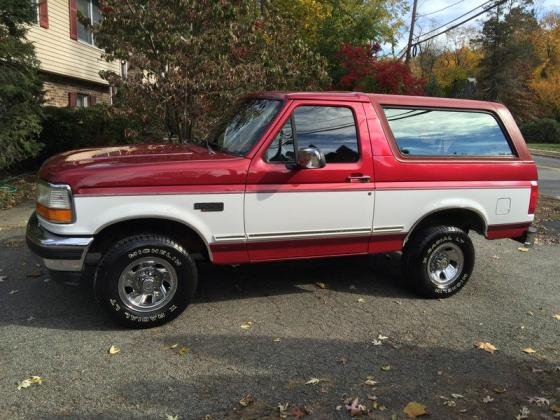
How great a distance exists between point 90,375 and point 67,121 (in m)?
10.2

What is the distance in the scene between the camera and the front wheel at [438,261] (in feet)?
17.0

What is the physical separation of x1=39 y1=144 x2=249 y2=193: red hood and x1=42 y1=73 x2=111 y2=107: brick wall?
10.4 metres

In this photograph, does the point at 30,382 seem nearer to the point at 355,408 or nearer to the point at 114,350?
the point at 114,350

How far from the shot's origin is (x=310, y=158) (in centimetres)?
434

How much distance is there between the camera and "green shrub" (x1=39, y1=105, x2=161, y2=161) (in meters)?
12.5

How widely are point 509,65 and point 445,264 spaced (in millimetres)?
51469

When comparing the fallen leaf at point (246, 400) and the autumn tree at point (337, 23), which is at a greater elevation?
the autumn tree at point (337, 23)

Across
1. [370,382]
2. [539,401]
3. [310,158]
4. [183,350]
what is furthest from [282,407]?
[310,158]

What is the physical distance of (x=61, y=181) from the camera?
13.1 feet

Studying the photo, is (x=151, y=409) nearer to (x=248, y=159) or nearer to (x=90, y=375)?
(x=90, y=375)

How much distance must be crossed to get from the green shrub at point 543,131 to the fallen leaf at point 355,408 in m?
44.7

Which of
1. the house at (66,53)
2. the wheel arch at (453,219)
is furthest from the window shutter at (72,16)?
the wheel arch at (453,219)

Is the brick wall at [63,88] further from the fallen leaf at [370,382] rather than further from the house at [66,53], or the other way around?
the fallen leaf at [370,382]

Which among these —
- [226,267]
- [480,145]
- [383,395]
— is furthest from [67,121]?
[383,395]
